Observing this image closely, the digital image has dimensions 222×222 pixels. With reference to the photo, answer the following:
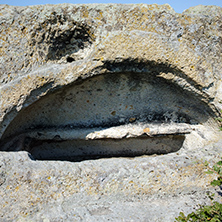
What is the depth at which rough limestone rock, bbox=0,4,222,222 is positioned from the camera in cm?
144

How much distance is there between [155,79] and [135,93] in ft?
0.80

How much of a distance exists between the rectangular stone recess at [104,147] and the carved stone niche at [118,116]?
0.04 ft

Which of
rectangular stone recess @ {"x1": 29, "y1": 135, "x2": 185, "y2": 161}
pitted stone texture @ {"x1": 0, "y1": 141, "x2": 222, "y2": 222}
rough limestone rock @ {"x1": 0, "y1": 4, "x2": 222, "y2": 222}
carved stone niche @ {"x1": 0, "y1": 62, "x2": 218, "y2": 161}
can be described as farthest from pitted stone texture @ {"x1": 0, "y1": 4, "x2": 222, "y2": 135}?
rectangular stone recess @ {"x1": 29, "y1": 135, "x2": 185, "y2": 161}

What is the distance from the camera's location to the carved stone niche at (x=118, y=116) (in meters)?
1.96

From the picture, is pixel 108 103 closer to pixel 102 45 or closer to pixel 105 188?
pixel 102 45

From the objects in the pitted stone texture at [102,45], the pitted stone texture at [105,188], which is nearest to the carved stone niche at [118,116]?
the pitted stone texture at [102,45]

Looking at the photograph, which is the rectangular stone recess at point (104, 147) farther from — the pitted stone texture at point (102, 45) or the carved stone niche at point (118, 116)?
the pitted stone texture at point (102, 45)

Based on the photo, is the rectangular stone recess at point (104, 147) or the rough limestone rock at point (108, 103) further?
the rectangular stone recess at point (104, 147)

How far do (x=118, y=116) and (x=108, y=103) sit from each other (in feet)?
0.61

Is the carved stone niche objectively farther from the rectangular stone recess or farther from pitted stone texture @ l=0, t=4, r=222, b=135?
pitted stone texture @ l=0, t=4, r=222, b=135

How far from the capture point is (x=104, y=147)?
2.43 metres

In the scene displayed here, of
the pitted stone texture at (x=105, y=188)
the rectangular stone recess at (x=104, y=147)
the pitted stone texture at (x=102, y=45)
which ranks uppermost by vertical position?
the pitted stone texture at (x=102, y=45)

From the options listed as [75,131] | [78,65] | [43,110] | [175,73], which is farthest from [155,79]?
[43,110]

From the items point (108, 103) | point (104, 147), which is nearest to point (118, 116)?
point (108, 103)
